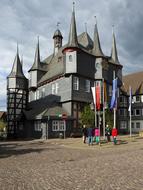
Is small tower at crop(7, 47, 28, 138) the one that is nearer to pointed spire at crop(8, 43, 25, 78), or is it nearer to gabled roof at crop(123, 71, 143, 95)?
pointed spire at crop(8, 43, 25, 78)

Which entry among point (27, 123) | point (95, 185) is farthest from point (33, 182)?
point (27, 123)

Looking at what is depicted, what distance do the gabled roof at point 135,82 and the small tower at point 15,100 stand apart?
86.4 ft

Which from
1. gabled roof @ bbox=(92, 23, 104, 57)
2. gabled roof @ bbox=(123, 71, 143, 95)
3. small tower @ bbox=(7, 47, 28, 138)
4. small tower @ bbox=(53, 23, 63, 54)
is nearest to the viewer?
gabled roof @ bbox=(92, 23, 104, 57)

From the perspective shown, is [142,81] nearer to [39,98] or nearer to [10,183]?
[39,98]

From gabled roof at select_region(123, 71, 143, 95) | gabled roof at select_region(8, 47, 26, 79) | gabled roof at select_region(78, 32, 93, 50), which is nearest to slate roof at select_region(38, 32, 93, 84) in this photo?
gabled roof at select_region(78, 32, 93, 50)

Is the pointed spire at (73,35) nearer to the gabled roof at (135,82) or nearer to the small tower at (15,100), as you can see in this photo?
the small tower at (15,100)

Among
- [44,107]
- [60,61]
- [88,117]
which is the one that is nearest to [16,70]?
[60,61]

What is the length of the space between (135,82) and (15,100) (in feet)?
101

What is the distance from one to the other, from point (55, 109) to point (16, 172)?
1103 inches

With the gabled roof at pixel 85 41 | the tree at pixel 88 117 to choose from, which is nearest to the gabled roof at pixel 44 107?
the tree at pixel 88 117

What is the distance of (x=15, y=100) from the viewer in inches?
1789

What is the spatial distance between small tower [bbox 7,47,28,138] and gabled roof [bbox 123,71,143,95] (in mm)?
26329

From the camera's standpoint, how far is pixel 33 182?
8641 millimetres

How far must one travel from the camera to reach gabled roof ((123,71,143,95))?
59.6 m
